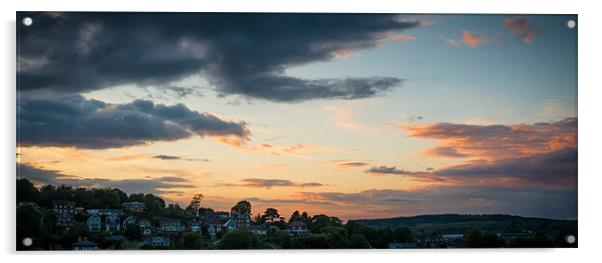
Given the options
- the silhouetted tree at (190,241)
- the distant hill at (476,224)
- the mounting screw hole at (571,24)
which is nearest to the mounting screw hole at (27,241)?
the silhouetted tree at (190,241)

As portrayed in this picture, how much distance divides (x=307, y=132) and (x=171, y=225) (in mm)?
967

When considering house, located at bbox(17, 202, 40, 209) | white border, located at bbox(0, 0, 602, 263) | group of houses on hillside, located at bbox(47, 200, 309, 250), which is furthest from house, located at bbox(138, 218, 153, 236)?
house, located at bbox(17, 202, 40, 209)

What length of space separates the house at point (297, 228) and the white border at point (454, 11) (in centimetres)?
12

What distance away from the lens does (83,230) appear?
5430mm

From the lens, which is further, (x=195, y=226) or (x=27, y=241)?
(x=195, y=226)

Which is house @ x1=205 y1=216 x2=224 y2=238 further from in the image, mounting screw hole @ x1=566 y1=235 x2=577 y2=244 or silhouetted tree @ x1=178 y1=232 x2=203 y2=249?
mounting screw hole @ x1=566 y1=235 x2=577 y2=244

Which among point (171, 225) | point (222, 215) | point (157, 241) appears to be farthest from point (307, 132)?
point (157, 241)

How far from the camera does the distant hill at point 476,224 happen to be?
5.52m

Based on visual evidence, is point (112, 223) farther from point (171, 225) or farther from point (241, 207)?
point (241, 207)

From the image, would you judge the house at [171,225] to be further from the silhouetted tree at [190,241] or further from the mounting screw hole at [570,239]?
the mounting screw hole at [570,239]

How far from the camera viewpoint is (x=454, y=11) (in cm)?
555

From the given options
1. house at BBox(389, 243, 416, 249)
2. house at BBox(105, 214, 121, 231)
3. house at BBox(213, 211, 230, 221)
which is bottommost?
house at BBox(389, 243, 416, 249)

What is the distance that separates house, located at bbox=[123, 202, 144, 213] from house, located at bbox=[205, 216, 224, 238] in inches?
15.4

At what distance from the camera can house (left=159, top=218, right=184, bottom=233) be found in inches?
216
